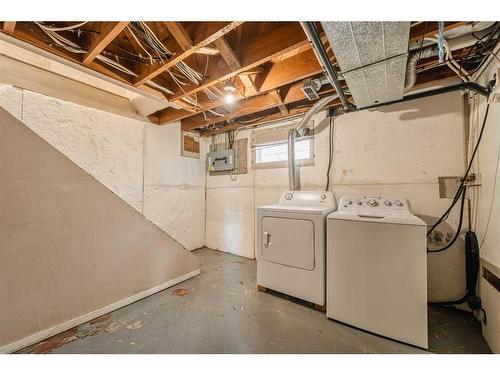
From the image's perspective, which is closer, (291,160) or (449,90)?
(449,90)

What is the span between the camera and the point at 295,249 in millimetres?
1946

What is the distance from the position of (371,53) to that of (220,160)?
263 centimetres

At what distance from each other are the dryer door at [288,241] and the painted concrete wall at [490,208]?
119 centimetres

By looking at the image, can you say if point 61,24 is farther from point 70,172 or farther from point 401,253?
point 401,253

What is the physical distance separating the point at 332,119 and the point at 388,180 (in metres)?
0.98

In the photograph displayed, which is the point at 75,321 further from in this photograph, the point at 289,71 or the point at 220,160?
the point at 289,71

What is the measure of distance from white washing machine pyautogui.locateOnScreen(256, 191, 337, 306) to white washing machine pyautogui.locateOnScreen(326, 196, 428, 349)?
0.41 ft

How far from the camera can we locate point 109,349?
4.45ft

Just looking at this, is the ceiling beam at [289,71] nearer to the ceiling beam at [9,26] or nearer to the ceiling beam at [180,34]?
the ceiling beam at [180,34]

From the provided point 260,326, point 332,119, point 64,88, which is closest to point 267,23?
point 332,119

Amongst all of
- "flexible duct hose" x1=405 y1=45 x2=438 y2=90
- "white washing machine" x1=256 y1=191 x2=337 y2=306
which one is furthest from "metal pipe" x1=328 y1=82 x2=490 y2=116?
"white washing machine" x1=256 y1=191 x2=337 y2=306

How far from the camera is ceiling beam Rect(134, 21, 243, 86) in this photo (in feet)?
3.96

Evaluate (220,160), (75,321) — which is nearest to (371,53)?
(220,160)

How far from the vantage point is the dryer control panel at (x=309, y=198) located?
227 cm
